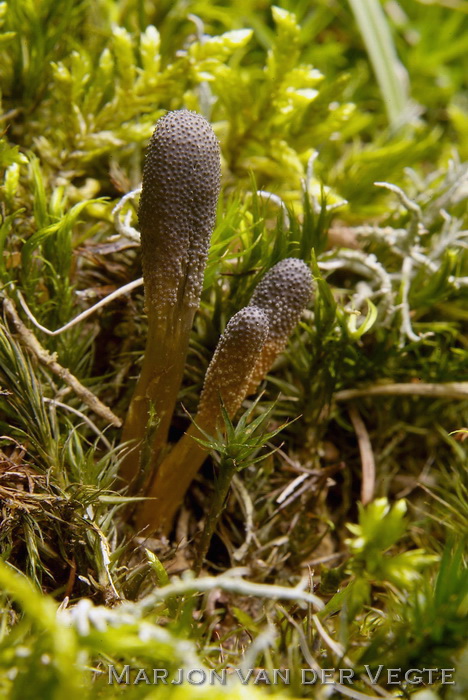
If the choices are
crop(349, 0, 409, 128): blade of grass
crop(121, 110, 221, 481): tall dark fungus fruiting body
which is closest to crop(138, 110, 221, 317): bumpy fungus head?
crop(121, 110, 221, 481): tall dark fungus fruiting body

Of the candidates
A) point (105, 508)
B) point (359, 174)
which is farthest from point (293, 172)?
point (105, 508)

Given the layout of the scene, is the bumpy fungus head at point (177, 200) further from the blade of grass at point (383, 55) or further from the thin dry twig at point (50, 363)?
the blade of grass at point (383, 55)

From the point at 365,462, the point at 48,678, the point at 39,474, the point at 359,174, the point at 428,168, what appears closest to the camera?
the point at 48,678

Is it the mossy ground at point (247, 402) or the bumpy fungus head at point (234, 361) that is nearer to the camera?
the mossy ground at point (247, 402)

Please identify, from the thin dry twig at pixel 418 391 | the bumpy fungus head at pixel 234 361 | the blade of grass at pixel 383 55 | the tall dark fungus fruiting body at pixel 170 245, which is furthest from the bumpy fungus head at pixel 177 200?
the blade of grass at pixel 383 55

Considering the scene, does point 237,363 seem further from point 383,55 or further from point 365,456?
point 383,55

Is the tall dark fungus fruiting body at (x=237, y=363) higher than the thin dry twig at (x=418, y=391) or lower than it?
higher

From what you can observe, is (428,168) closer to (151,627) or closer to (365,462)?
(365,462)
